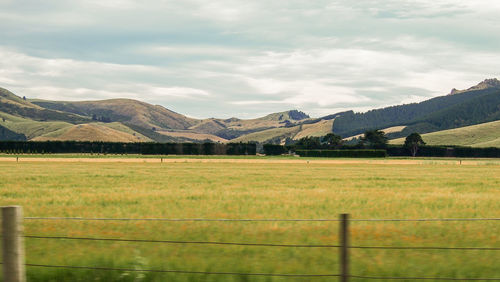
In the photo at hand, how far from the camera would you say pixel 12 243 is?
7152 millimetres

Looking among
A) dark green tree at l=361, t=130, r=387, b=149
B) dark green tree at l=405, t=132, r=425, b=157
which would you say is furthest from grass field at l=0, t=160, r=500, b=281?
dark green tree at l=361, t=130, r=387, b=149

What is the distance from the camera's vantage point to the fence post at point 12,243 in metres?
7.04

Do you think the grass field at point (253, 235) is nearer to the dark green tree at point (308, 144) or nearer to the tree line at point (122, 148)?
the tree line at point (122, 148)

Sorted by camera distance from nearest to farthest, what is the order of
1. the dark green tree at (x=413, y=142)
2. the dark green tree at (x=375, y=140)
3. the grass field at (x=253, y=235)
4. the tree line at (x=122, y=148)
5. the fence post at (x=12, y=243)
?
the fence post at (x=12, y=243)
the grass field at (x=253, y=235)
the tree line at (x=122, y=148)
the dark green tree at (x=413, y=142)
the dark green tree at (x=375, y=140)

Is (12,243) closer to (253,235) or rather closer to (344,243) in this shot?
(344,243)

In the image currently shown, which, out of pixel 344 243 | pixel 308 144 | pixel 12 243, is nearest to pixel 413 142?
pixel 308 144

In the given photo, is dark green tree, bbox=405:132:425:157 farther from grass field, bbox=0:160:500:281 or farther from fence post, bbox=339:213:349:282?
fence post, bbox=339:213:349:282

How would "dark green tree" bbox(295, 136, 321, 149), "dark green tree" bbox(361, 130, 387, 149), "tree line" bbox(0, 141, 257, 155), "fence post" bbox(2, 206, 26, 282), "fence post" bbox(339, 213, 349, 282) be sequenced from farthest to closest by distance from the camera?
"dark green tree" bbox(295, 136, 321, 149), "dark green tree" bbox(361, 130, 387, 149), "tree line" bbox(0, 141, 257, 155), "fence post" bbox(339, 213, 349, 282), "fence post" bbox(2, 206, 26, 282)

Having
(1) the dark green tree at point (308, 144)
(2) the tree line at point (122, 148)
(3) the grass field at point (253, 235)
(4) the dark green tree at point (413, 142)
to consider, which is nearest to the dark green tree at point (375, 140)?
(4) the dark green tree at point (413, 142)

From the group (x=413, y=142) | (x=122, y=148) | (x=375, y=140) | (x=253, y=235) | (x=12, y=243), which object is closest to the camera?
(x=12, y=243)

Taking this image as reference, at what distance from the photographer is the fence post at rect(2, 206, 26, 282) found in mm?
7035

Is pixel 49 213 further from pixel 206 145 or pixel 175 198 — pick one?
pixel 206 145

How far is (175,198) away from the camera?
25953 mm

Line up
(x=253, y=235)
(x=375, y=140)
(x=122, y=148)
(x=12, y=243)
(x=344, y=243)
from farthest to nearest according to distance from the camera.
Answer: (x=375, y=140)
(x=122, y=148)
(x=253, y=235)
(x=344, y=243)
(x=12, y=243)
